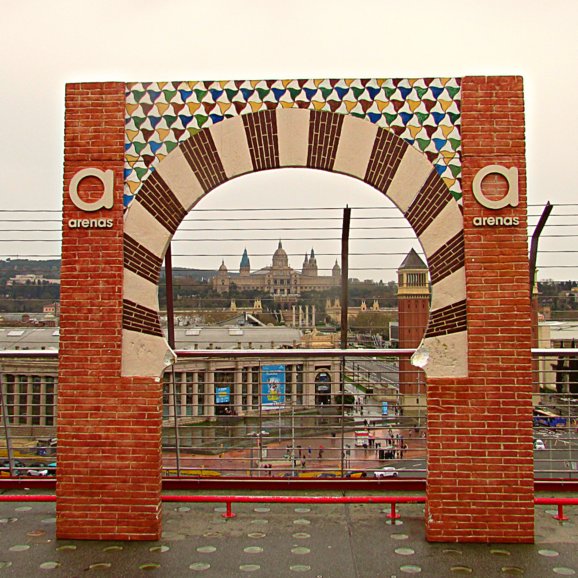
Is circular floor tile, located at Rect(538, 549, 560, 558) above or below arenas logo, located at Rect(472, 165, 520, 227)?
below

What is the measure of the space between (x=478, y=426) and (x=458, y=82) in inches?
114

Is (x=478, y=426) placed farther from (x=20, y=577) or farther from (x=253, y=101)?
(x=20, y=577)

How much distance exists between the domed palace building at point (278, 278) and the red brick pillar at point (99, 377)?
1.74m

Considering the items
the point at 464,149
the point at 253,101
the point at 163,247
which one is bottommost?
the point at 163,247

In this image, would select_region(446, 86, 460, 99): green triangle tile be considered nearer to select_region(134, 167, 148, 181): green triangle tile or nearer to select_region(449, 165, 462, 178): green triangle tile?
select_region(449, 165, 462, 178): green triangle tile

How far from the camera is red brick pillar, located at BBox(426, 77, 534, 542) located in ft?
16.3

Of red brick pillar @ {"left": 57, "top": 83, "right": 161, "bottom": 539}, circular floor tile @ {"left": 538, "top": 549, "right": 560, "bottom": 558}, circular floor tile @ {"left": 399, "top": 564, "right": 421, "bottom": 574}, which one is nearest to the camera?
circular floor tile @ {"left": 399, "top": 564, "right": 421, "bottom": 574}

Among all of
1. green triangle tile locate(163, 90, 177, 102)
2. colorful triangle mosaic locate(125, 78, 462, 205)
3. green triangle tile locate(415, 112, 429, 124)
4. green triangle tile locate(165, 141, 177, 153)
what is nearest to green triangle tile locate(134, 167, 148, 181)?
colorful triangle mosaic locate(125, 78, 462, 205)

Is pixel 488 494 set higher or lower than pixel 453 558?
higher

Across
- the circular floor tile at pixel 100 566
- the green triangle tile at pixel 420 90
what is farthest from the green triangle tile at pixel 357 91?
the circular floor tile at pixel 100 566

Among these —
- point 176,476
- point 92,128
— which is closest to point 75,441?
point 176,476

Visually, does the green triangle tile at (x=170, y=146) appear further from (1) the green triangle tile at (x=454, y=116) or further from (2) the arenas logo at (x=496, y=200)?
(2) the arenas logo at (x=496, y=200)

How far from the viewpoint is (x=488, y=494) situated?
196 inches

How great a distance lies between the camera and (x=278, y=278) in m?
7.04
